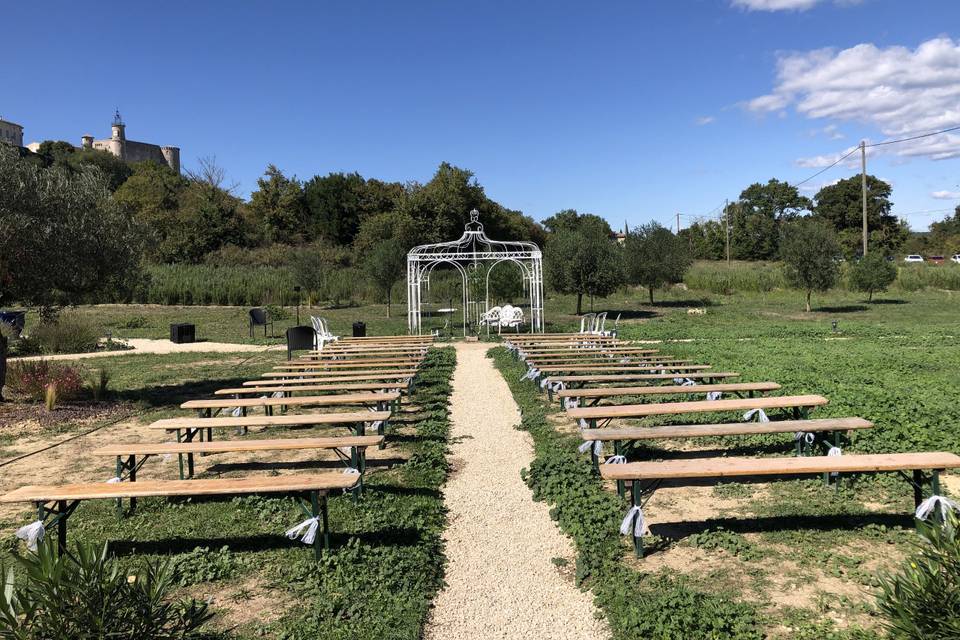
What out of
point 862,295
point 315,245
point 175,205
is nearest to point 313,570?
point 862,295

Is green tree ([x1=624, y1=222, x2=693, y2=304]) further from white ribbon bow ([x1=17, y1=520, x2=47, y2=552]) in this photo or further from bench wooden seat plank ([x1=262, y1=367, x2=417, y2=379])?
white ribbon bow ([x1=17, y1=520, x2=47, y2=552])

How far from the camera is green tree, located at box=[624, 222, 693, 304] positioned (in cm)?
2766

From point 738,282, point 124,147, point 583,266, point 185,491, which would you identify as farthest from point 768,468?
point 124,147

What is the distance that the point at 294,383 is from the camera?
8781 millimetres

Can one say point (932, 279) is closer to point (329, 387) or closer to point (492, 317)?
point (492, 317)

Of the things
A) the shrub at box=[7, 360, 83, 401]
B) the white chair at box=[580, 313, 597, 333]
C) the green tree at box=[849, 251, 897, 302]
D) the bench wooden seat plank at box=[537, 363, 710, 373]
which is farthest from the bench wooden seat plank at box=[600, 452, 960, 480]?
the green tree at box=[849, 251, 897, 302]

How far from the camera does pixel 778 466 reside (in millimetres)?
4324

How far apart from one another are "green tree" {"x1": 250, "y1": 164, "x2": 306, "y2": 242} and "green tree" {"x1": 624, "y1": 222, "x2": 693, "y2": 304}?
94.1 ft

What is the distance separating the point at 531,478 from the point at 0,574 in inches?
149

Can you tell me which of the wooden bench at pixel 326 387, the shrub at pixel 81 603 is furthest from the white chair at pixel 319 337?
the shrub at pixel 81 603

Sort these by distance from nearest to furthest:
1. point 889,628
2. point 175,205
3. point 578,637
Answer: point 889,628, point 578,637, point 175,205

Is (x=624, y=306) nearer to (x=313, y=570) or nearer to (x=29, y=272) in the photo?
(x=29, y=272)

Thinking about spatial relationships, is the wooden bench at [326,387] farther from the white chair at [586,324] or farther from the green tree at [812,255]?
the green tree at [812,255]

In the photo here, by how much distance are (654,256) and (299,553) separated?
25.2 m
